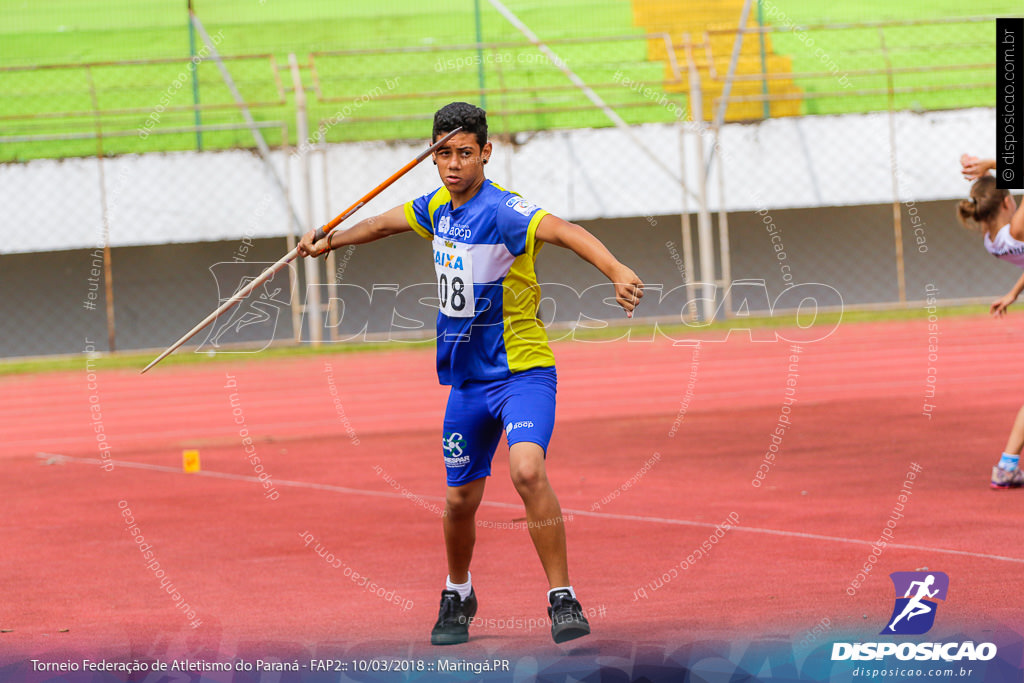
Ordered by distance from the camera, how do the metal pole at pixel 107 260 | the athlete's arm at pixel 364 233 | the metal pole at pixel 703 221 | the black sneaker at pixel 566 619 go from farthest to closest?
the metal pole at pixel 703 221
the metal pole at pixel 107 260
the athlete's arm at pixel 364 233
the black sneaker at pixel 566 619

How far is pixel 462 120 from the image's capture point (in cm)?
446

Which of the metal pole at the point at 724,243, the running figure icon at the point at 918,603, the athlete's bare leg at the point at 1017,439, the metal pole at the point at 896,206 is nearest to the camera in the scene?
the running figure icon at the point at 918,603

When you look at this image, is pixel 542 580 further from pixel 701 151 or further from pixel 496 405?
pixel 701 151

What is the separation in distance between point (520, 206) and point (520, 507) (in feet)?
10.5

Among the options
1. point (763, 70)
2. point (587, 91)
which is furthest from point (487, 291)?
point (763, 70)

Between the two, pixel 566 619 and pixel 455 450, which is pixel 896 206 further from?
pixel 566 619

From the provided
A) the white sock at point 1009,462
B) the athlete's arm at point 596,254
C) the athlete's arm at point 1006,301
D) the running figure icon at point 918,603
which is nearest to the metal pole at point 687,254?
the athlete's arm at point 1006,301

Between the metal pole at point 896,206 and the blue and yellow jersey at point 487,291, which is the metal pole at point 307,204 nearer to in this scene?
the metal pole at point 896,206

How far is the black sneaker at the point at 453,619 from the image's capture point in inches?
181

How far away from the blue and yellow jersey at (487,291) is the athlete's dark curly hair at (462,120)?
19 cm

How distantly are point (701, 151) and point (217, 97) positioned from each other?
769 cm

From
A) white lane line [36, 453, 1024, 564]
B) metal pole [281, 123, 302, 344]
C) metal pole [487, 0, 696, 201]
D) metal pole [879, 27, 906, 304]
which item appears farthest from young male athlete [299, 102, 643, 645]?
metal pole [879, 27, 906, 304]

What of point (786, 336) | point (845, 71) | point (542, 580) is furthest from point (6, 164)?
point (542, 580)

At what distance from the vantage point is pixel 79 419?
1246 centimetres
